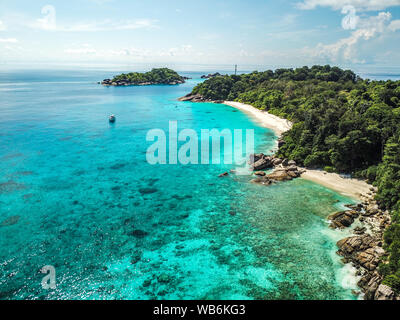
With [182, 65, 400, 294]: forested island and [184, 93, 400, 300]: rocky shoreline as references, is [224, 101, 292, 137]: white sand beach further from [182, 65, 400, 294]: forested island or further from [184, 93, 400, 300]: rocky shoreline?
[184, 93, 400, 300]: rocky shoreline

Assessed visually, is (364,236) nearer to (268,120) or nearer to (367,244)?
(367,244)

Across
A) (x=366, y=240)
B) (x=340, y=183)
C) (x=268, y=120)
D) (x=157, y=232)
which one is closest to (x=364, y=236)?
(x=366, y=240)

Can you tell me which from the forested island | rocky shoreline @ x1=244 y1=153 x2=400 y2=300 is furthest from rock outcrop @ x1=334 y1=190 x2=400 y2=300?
the forested island

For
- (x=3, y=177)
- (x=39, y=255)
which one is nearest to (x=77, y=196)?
(x=39, y=255)
